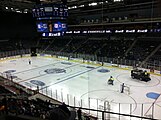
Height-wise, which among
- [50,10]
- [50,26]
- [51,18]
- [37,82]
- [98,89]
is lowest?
[98,89]

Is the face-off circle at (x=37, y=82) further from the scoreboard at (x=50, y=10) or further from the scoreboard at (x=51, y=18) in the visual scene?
the scoreboard at (x=50, y=10)

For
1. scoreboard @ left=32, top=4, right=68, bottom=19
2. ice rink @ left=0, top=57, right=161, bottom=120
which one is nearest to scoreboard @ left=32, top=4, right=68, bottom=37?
scoreboard @ left=32, top=4, right=68, bottom=19

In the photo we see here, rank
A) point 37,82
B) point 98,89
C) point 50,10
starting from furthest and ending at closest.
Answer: point 37,82
point 98,89
point 50,10

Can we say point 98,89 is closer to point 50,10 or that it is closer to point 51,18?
point 51,18

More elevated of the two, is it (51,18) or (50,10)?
(50,10)

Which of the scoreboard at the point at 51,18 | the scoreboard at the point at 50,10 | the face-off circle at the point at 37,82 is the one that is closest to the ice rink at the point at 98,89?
the face-off circle at the point at 37,82

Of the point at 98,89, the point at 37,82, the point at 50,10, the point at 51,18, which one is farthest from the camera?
the point at 37,82

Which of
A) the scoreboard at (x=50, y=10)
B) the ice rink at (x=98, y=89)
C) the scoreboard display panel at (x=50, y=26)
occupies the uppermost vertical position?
the scoreboard at (x=50, y=10)

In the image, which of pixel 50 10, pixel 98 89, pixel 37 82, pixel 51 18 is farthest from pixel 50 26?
pixel 98 89

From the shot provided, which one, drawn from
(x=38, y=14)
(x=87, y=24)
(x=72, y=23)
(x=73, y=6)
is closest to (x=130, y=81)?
(x=38, y=14)

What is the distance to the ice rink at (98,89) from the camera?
30.3ft

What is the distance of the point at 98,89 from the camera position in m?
12.0

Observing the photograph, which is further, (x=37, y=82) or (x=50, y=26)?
(x=37, y=82)

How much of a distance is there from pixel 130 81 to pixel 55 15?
26.2 ft
